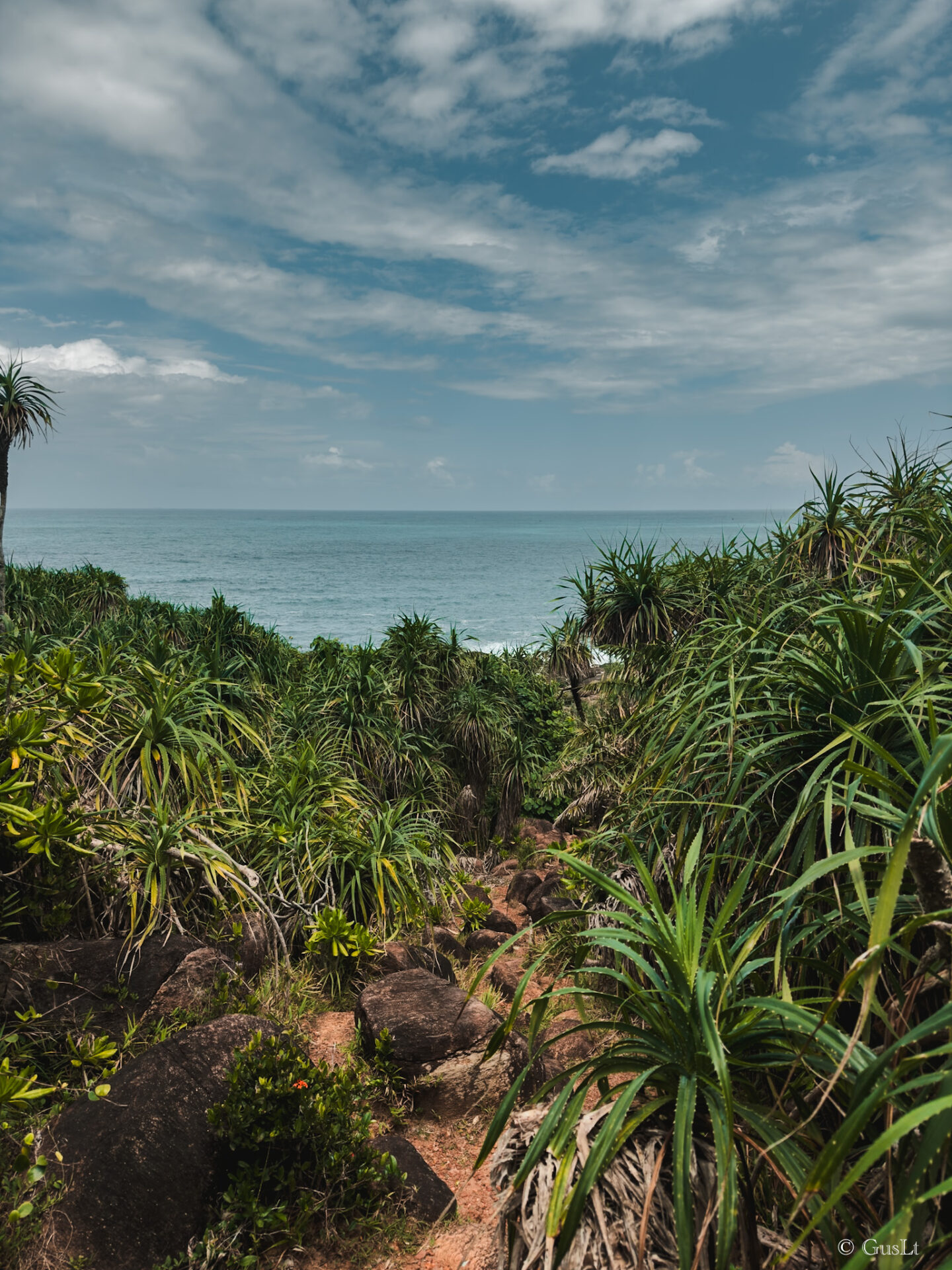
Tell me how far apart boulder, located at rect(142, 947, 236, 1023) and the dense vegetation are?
0.34 metres

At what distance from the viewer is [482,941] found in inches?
275

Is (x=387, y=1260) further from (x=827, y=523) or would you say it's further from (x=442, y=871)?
(x=827, y=523)

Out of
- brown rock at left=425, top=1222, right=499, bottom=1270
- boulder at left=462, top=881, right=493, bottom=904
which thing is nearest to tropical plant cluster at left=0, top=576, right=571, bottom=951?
boulder at left=462, top=881, right=493, bottom=904

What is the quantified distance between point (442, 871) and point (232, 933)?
9.67 feet

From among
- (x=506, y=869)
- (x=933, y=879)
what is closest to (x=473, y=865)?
(x=506, y=869)

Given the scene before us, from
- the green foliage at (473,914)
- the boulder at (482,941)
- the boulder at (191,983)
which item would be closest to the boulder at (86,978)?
the boulder at (191,983)

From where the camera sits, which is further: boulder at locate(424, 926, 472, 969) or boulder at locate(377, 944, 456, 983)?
boulder at locate(424, 926, 472, 969)

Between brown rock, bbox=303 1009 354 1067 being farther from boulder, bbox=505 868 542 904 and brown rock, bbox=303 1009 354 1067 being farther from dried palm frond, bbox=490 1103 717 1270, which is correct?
boulder, bbox=505 868 542 904

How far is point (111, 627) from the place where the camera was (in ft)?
32.2

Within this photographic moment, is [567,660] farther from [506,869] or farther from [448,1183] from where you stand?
[448,1183]

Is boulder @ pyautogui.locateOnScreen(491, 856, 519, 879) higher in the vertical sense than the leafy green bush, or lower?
lower

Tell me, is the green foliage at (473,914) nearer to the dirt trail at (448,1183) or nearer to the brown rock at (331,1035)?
the dirt trail at (448,1183)

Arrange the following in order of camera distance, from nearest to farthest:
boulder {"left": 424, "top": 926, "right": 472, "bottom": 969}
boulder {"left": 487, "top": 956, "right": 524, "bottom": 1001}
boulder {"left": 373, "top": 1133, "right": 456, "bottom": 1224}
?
boulder {"left": 373, "top": 1133, "right": 456, "bottom": 1224}, boulder {"left": 487, "top": 956, "right": 524, "bottom": 1001}, boulder {"left": 424, "top": 926, "right": 472, "bottom": 969}

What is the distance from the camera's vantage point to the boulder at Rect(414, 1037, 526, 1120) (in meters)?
4.52
